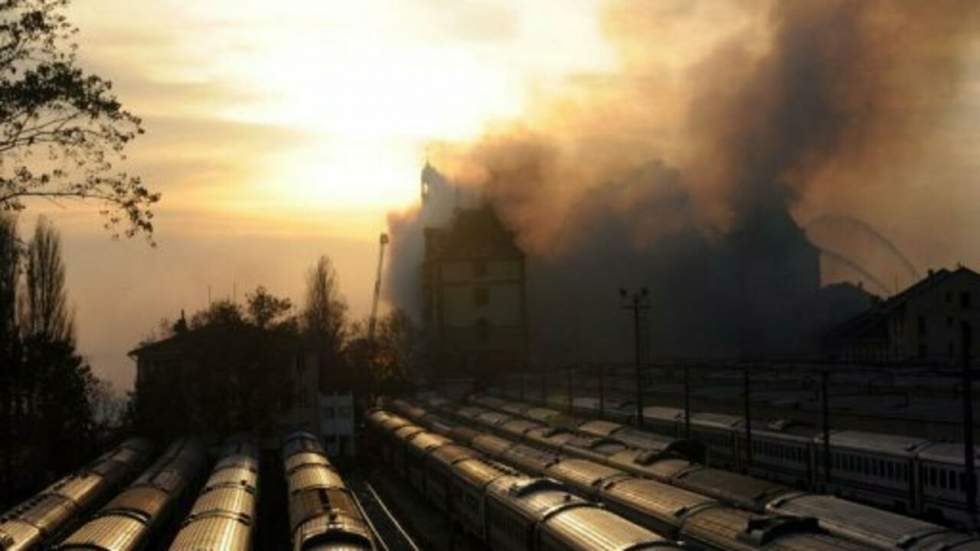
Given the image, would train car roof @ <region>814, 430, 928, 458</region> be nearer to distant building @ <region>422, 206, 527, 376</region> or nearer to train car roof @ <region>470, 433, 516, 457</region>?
train car roof @ <region>470, 433, 516, 457</region>

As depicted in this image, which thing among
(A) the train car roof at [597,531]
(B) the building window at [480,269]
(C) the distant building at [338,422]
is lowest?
(C) the distant building at [338,422]

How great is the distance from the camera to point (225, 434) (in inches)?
3467

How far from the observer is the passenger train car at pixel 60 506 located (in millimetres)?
37375

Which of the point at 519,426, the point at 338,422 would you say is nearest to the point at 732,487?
the point at 519,426

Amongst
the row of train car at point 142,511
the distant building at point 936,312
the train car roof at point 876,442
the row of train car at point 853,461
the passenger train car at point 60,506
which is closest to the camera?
the row of train car at point 142,511

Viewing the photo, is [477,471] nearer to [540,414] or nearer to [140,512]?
[140,512]

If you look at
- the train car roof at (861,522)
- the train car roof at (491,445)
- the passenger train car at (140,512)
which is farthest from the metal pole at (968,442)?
the train car roof at (491,445)

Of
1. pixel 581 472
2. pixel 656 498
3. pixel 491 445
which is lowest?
pixel 491 445

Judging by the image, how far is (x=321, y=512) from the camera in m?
34.3

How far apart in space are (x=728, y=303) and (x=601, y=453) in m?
81.2

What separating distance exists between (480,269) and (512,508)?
97.6 metres

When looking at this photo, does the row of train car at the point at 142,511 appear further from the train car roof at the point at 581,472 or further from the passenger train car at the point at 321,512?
the train car roof at the point at 581,472

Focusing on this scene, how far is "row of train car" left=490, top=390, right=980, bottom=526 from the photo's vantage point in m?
40.5

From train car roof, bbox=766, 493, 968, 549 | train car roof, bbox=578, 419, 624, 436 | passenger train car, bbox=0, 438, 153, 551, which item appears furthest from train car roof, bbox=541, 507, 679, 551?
train car roof, bbox=578, 419, 624, 436
